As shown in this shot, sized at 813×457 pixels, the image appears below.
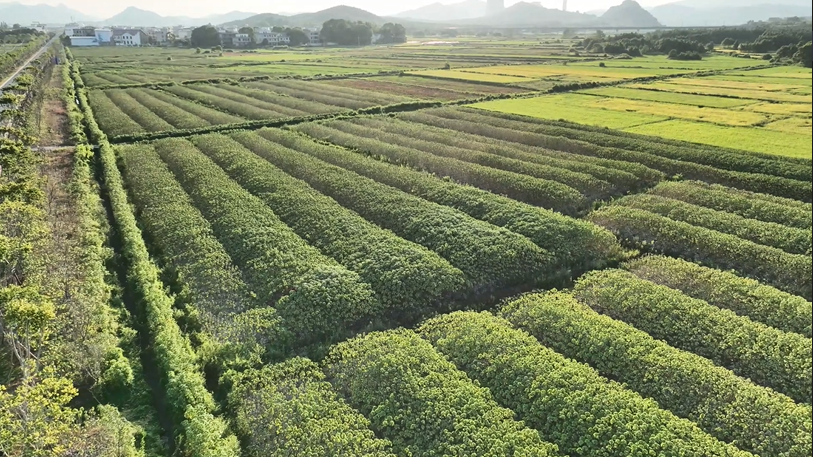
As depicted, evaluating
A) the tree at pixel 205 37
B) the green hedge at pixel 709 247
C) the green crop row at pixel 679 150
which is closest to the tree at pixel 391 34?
the tree at pixel 205 37

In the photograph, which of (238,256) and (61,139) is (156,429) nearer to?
(238,256)

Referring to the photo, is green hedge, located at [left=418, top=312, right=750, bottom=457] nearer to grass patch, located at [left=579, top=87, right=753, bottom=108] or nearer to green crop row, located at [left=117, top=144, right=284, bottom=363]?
green crop row, located at [left=117, top=144, right=284, bottom=363]

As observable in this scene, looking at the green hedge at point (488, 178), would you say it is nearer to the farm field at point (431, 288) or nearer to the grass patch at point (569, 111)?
the farm field at point (431, 288)

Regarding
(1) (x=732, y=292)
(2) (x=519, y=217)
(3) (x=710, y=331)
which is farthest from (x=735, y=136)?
(3) (x=710, y=331)

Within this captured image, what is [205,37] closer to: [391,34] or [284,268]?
[391,34]

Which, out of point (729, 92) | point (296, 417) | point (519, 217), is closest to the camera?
point (296, 417)
